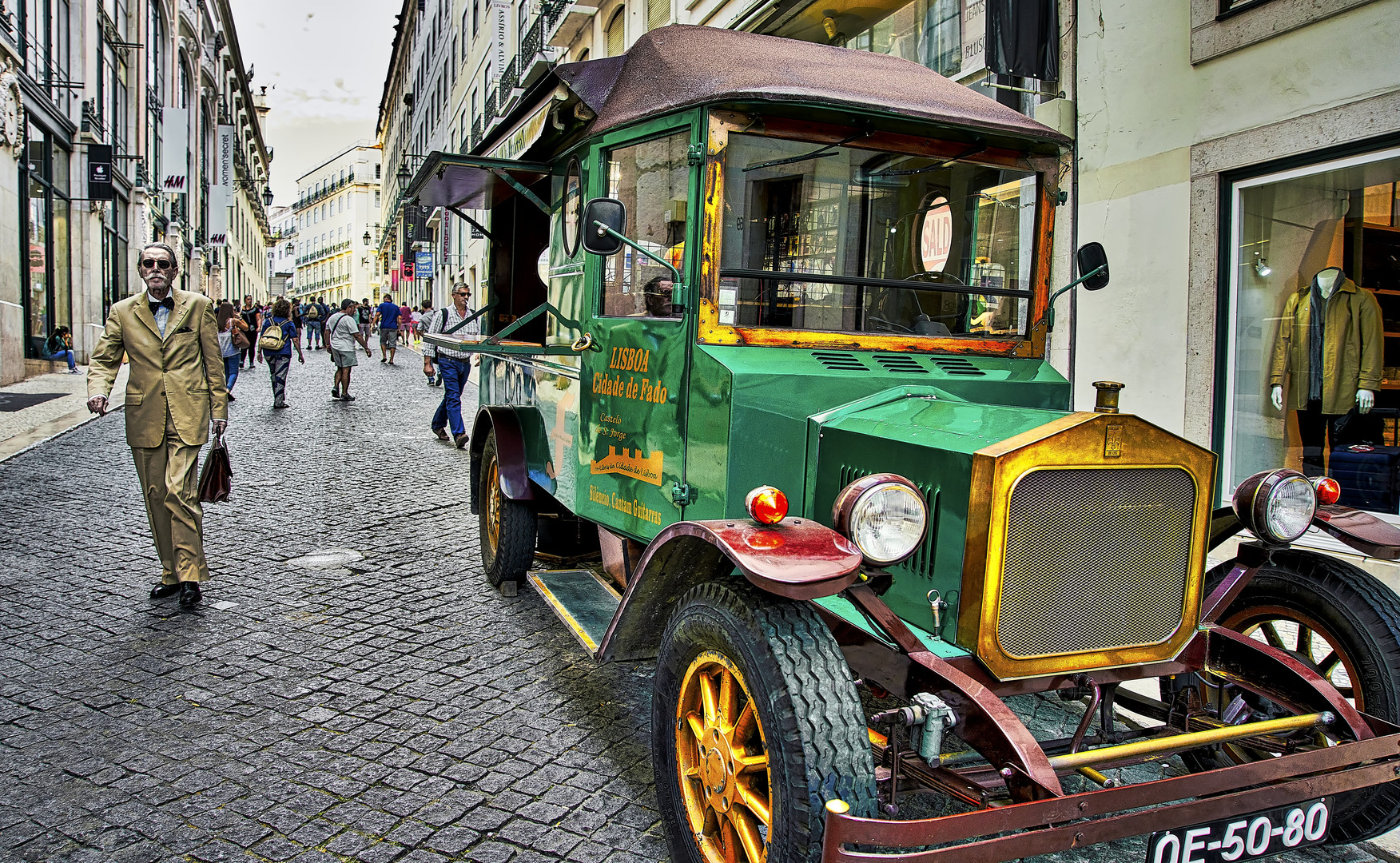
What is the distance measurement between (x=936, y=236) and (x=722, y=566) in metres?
1.35

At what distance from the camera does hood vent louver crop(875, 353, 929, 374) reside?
3291 millimetres

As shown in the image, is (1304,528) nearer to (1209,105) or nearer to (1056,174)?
(1056,174)

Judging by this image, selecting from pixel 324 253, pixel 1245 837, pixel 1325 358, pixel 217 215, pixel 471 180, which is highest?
pixel 324 253

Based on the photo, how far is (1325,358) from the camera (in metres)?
5.92

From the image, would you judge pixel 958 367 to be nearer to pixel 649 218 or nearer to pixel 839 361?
pixel 839 361

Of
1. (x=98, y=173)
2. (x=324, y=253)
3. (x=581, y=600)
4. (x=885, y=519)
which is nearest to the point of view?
(x=885, y=519)

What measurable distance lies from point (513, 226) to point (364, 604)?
90.8 inches

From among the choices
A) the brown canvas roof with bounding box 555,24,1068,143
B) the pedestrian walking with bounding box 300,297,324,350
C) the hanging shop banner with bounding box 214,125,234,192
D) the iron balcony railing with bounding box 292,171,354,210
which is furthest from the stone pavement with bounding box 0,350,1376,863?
the iron balcony railing with bounding box 292,171,354,210

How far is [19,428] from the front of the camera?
10.9 m

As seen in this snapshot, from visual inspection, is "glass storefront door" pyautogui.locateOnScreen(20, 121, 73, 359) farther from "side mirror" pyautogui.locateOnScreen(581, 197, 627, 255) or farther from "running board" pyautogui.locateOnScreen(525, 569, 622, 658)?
"side mirror" pyautogui.locateOnScreen(581, 197, 627, 255)

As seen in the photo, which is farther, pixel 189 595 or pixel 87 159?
pixel 87 159

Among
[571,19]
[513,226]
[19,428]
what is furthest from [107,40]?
[513,226]

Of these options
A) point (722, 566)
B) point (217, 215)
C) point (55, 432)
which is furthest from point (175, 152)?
point (722, 566)

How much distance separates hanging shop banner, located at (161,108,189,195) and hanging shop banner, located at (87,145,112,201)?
10.7m
